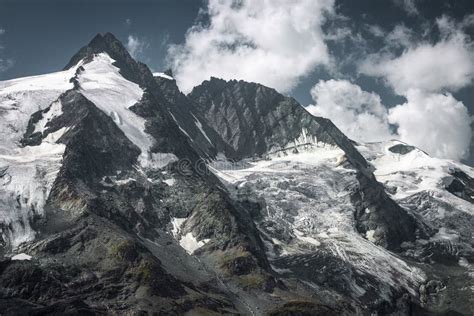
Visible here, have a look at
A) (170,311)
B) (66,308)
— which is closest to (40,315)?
(66,308)

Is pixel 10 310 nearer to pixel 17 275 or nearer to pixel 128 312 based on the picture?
pixel 17 275

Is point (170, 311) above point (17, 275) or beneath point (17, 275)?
beneath

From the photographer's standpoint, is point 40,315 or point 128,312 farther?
point 128,312

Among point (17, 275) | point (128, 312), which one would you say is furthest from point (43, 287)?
point (128, 312)

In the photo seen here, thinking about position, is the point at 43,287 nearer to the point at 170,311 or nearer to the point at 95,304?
the point at 95,304

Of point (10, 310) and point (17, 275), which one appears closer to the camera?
point (10, 310)

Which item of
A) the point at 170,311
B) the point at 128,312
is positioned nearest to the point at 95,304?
the point at 128,312

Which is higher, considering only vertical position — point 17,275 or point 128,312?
point 17,275

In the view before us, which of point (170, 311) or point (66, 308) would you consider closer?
point (66, 308)

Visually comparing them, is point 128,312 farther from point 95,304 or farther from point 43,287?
point 43,287
